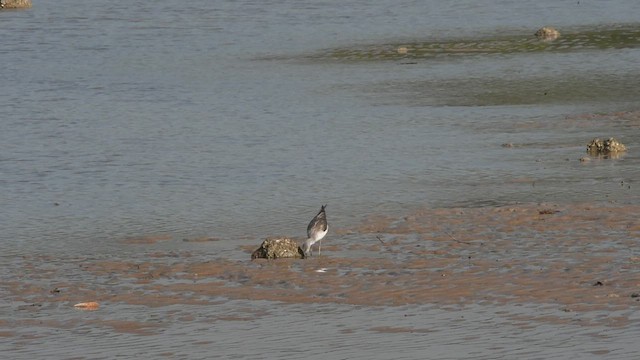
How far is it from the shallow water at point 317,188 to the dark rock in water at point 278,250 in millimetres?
228

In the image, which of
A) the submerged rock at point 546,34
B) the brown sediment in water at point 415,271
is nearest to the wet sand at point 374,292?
the brown sediment in water at point 415,271

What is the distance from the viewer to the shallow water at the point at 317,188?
1362 centimetres

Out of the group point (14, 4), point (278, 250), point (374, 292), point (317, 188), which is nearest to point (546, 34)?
point (317, 188)

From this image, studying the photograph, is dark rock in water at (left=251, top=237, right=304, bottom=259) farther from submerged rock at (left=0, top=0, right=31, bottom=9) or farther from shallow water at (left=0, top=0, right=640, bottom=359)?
submerged rock at (left=0, top=0, right=31, bottom=9)

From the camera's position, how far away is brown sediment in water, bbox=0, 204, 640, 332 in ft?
47.8

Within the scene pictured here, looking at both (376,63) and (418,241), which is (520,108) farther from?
(418,241)

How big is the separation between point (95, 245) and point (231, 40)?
23616mm

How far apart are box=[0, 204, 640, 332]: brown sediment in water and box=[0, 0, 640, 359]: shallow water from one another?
0.05m

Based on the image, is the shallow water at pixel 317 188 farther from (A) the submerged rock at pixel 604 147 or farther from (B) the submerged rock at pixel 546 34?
(B) the submerged rock at pixel 546 34

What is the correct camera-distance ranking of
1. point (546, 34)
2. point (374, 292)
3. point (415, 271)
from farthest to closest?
point (546, 34) < point (415, 271) < point (374, 292)

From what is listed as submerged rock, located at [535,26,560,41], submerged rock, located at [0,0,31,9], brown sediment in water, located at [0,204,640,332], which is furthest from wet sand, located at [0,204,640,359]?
submerged rock, located at [0,0,31,9]

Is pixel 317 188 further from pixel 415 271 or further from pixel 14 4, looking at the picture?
pixel 14 4

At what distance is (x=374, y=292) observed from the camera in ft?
48.7

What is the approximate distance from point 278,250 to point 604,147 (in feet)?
26.1
